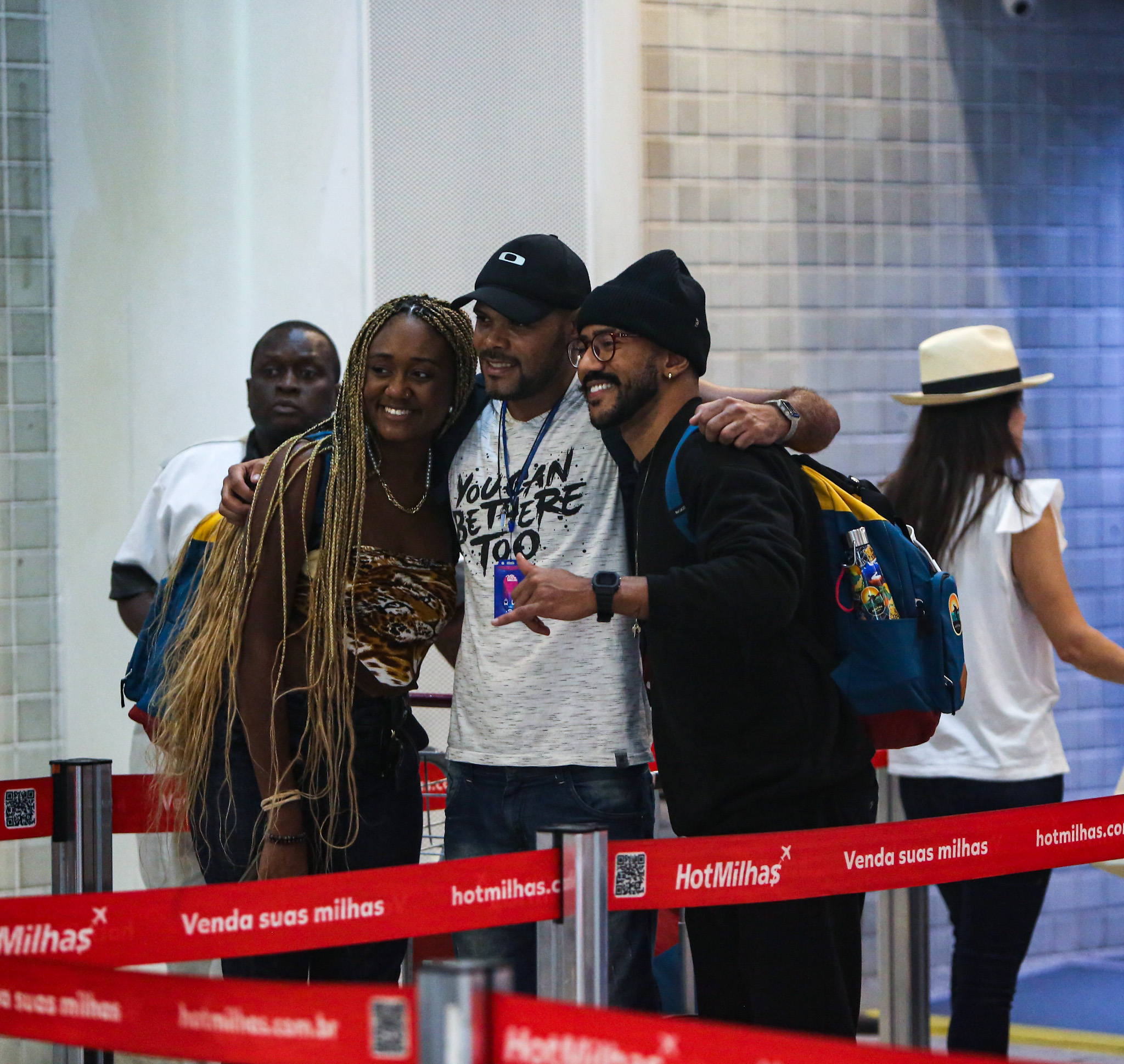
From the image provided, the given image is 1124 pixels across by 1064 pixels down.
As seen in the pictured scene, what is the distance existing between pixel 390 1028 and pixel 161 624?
1634 millimetres

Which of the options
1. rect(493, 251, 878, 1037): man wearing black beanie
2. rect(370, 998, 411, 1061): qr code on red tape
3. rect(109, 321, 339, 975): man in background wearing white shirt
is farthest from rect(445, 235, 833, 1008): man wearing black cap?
rect(109, 321, 339, 975): man in background wearing white shirt

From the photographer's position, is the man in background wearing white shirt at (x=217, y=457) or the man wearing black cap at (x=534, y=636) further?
the man in background wearing white shirt at (x=217, y=457)

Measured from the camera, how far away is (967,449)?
3557 mm

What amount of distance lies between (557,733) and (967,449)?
1612mm

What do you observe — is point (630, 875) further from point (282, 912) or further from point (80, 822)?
point (80, 822)

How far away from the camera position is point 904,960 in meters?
3.81

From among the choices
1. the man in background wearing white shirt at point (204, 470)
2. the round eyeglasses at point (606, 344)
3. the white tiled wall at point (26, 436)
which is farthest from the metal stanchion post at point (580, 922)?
the white tiled wall at point (26, 436)

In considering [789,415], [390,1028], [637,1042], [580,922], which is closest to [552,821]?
[580,922]

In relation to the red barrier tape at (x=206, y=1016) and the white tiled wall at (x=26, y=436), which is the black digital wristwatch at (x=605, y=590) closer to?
the red barrier tape at (x=206, y=1016)

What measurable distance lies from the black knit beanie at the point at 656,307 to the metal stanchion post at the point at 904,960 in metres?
1.77

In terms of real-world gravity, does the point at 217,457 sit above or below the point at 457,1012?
above

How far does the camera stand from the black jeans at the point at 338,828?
264 cm

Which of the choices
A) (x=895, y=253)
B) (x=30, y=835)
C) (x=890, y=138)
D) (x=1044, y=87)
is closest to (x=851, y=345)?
(x=895, y=253)

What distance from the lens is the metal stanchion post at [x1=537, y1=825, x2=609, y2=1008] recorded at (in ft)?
6.81
